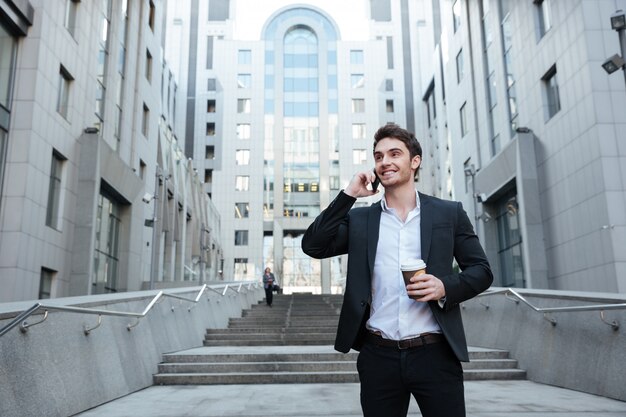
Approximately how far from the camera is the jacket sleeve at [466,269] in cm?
246

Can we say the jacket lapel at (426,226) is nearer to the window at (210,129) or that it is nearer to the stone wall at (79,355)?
the stone wall at (79,355)

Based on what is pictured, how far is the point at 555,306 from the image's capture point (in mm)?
8367

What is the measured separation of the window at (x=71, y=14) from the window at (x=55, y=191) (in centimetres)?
492

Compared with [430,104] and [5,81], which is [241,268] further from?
[5,81]

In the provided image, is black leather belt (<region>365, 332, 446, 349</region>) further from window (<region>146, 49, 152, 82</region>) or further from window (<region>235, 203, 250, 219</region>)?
window (<region>235, 203, 250, 219</region>)

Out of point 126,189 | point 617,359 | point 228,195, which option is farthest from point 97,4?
point 228,195

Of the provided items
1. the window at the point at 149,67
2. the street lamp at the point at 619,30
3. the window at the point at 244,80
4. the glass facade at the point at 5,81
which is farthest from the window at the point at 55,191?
the window at the point at 244,80

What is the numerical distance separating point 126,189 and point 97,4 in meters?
7.94

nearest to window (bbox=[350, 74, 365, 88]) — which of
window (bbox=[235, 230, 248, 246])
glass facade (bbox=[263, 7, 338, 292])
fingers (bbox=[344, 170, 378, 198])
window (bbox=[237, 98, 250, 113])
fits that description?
glass facade (bbox=[263, 7, 338, 292])

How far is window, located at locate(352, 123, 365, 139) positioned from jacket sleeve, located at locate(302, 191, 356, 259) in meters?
59.3

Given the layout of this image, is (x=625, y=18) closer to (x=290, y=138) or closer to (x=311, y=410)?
(x=311, y=410)

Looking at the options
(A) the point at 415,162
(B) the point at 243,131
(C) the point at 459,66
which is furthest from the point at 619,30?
(B) the point at 243,131

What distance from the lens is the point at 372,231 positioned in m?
2.70

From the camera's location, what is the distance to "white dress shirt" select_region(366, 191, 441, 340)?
8.26 ft
